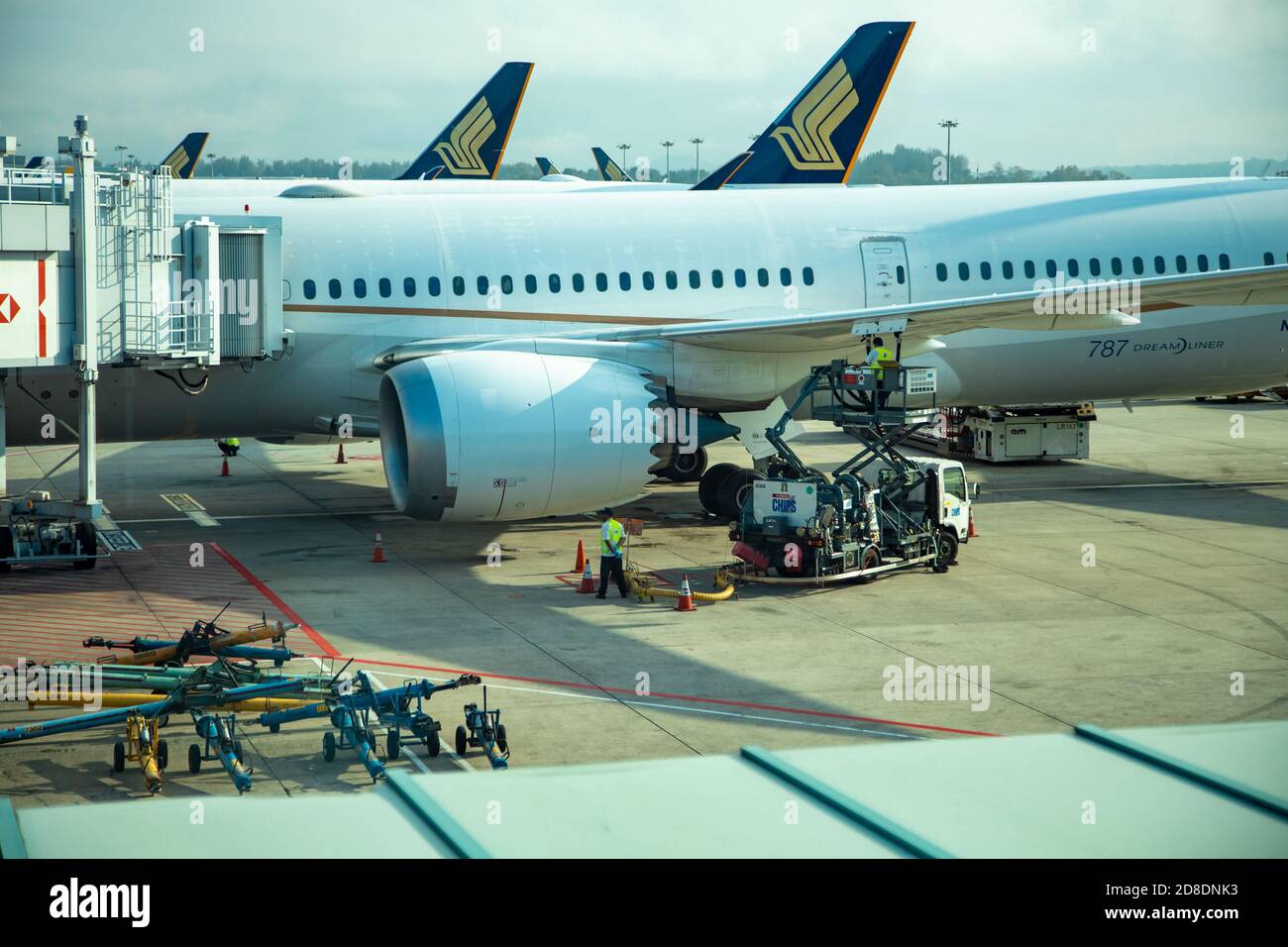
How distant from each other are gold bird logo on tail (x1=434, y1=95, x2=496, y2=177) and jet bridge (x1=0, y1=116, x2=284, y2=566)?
45.9m

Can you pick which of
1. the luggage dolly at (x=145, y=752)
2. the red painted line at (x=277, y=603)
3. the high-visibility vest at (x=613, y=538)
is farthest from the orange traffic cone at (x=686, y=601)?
the luggage dolly at (x=145, y=752)

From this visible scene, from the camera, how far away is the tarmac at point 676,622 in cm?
1342

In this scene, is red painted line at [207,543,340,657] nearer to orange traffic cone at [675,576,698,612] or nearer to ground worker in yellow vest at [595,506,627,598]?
ground worker in yellow vest at [595,506,627,598]

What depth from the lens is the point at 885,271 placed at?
24656 millimetres

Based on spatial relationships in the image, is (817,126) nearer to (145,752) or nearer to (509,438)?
(509,438)

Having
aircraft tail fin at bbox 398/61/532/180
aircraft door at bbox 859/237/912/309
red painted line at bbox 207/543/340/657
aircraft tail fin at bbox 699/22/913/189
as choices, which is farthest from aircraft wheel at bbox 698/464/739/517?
aircraft tail fin at bbox 398/61/532/180

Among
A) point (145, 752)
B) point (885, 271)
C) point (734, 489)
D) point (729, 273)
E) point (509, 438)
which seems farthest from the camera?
point (885, 271)

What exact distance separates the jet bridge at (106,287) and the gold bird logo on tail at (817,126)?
22.4 metres

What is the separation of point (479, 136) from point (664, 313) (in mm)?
45756

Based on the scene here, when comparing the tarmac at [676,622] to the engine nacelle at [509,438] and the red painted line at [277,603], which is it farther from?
the engine nacelle at [509,438]

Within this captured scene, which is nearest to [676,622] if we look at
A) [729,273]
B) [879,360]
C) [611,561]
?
[611,561]

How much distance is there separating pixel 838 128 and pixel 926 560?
2334 cm
